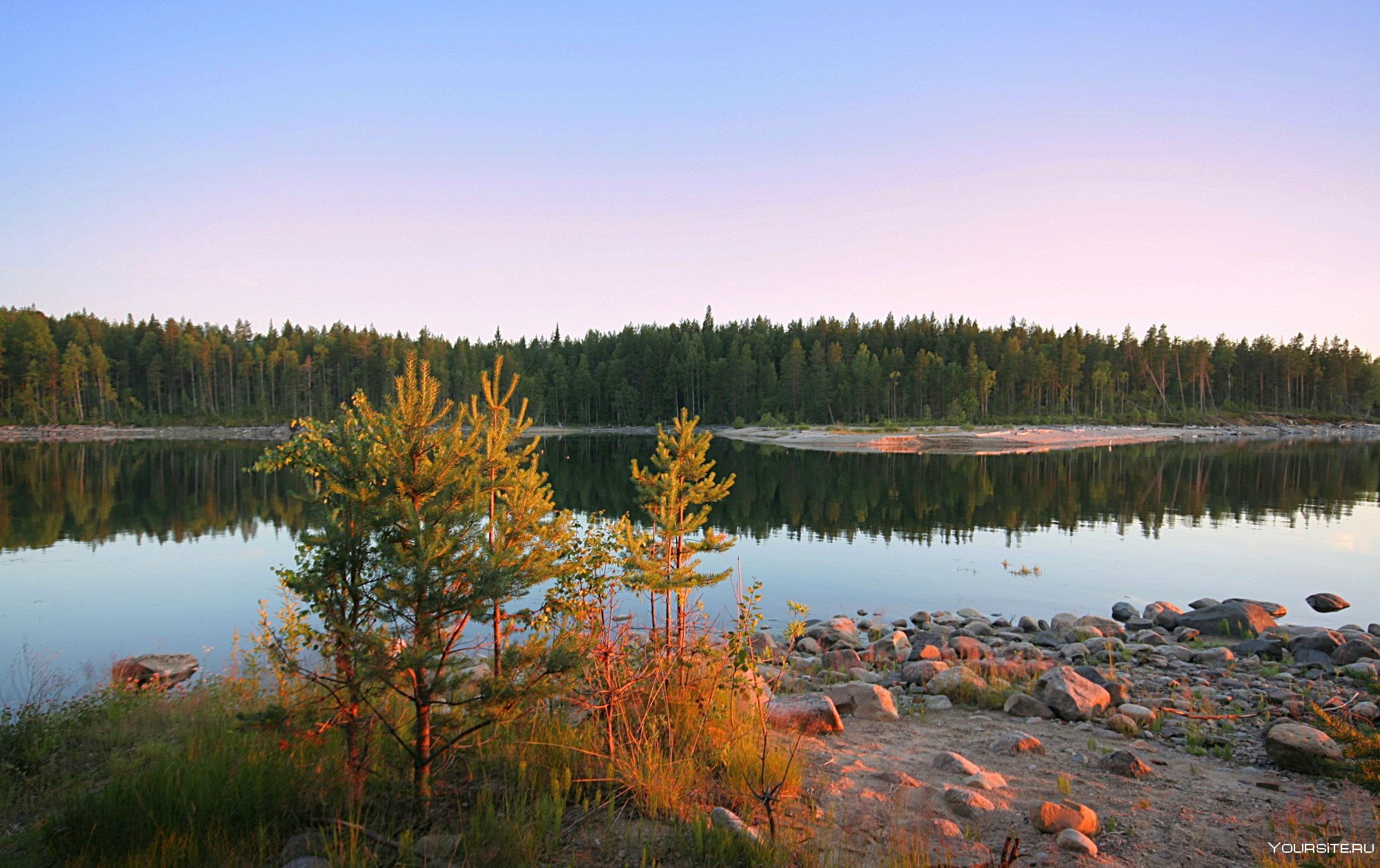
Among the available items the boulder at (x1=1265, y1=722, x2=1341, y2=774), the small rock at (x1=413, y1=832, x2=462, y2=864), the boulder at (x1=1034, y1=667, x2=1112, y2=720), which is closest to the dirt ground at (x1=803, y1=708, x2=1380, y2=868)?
the boulder at (x1=1265, y1=722, x2=1341, y2=774)

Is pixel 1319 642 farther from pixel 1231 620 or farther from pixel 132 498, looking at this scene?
pixel 132 498

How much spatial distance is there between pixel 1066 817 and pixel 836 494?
35.4 meters

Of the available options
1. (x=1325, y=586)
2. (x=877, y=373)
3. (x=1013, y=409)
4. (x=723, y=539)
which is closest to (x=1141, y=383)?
(x=1013, y=409)

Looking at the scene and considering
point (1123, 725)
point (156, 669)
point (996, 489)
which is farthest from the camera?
point (996, 489)

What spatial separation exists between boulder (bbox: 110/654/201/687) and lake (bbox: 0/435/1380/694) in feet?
2.09

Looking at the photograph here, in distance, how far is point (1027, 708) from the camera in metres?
9.38

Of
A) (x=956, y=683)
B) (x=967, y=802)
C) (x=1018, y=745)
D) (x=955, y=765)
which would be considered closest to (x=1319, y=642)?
(x=956, y=683)

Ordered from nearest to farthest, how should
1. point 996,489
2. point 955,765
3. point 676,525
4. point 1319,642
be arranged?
point 955,765
point 676,525
point 1319,642
point 996,489

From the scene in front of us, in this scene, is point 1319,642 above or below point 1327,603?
above

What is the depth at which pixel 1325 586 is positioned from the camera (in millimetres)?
20688

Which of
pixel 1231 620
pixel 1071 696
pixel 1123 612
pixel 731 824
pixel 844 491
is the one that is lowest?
pixel 1123 612

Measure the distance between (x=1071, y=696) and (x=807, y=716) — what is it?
11.4 ft

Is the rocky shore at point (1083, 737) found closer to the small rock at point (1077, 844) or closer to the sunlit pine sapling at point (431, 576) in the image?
the small rock at point (1077, 844)

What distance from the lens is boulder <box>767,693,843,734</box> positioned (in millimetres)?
8367
